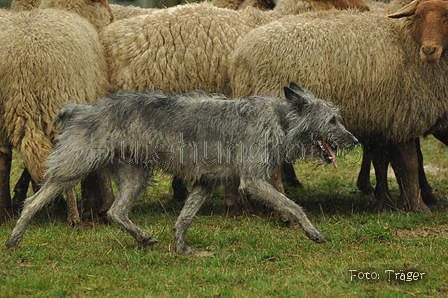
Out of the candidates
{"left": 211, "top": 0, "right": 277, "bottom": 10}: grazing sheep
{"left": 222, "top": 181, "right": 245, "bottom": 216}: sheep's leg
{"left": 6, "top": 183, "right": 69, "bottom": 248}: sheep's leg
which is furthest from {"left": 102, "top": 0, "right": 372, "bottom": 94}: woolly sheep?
{"left": 6, "top": 183, "right": 69, "bottom": 248}: sheep's leg

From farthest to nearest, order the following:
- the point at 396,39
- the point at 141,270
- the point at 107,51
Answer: the point at 107,51
the point at 396,39
the point at 141,270

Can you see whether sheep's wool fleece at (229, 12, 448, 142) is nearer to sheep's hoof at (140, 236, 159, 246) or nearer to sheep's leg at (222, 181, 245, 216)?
sheep's leg at (222, 181, 245, 216)

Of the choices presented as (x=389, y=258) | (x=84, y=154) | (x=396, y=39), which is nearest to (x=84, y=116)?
(x=84, y=154)

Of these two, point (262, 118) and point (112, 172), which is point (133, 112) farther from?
point (262, 118)

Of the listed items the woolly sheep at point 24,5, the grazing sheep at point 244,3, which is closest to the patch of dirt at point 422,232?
the grazing sheep at point 244,3

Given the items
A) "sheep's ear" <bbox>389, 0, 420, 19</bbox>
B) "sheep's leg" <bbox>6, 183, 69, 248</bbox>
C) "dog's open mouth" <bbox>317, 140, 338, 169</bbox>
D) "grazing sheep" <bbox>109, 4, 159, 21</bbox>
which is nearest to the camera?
"sheep's leg" <bbox>6, 183, 69, 248</bbox>

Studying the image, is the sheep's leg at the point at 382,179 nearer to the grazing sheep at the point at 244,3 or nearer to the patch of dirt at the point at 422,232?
the patch of dirt at the point at 422,232

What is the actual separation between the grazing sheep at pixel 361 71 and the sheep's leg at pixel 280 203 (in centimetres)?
205

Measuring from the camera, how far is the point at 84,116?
→ 6602 millimetres

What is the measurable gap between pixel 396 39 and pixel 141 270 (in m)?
4.46

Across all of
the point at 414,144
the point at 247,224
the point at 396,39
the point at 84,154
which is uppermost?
the point at 396,39

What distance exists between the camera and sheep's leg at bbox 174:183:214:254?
6.50 meters

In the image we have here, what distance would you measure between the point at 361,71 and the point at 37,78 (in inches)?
146

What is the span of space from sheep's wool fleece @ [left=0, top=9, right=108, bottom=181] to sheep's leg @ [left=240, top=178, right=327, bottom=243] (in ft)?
7.84
